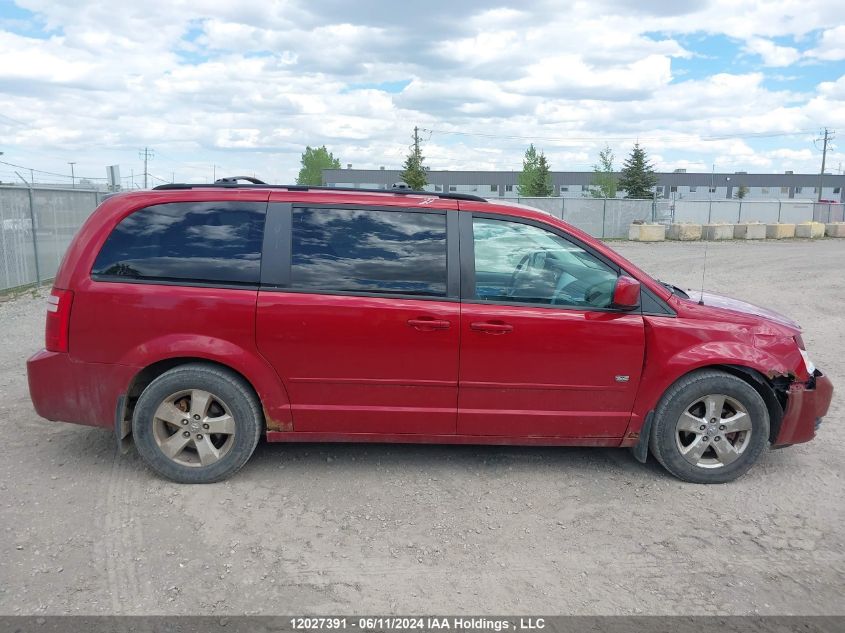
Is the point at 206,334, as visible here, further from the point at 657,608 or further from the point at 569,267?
the point at 657,608

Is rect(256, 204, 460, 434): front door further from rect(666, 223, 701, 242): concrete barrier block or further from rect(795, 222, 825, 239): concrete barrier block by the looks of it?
rect(795, 222, 825, 239): concrete barrier block

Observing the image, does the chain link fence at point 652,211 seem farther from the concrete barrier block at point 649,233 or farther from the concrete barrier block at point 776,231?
the concrete barrier block at point 776,231

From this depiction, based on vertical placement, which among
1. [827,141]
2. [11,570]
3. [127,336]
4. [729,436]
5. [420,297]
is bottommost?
[11,570]

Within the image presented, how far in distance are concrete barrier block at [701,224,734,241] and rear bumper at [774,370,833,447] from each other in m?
26.4

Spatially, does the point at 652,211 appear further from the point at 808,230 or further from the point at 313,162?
the point at 313,162

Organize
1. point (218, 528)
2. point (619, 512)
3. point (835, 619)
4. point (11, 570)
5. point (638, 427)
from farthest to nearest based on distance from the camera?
point (638, 427), point (619, 512), point (218, 528), point (11, 570), point (835, 619)

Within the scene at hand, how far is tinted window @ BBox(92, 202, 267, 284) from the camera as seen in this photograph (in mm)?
4031

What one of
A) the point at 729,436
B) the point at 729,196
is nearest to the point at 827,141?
the point at 729,196

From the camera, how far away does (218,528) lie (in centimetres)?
361

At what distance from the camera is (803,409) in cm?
421

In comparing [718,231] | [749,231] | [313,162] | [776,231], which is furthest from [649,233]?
[313,162]

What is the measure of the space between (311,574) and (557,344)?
193cm

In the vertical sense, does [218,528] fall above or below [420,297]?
below

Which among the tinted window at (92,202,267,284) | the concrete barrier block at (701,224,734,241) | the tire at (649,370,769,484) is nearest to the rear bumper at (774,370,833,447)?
the tire at (649,370,769,484)
